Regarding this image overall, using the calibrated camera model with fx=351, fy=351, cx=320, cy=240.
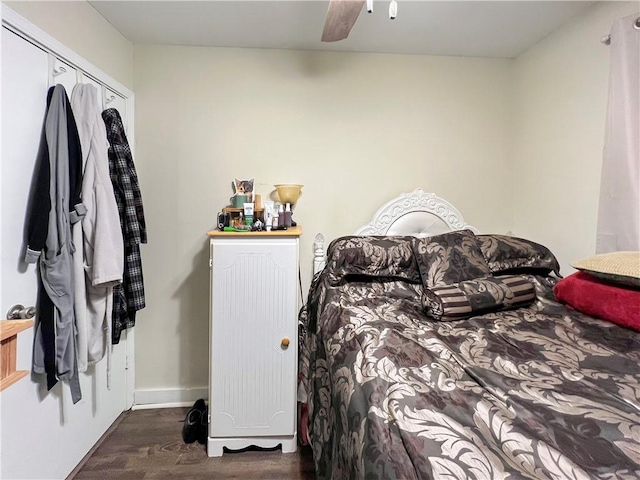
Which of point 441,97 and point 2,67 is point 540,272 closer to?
point 441,97

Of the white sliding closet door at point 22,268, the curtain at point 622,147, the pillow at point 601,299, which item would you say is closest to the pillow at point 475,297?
the pillow at point 601,299

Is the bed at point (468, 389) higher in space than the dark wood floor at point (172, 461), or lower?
higher

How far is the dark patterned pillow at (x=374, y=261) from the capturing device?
202 centimetres

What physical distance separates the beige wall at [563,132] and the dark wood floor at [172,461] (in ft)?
6.72

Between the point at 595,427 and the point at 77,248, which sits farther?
the point at 77,248

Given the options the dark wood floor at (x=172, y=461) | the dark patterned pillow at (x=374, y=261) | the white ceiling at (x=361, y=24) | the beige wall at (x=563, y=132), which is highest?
the white ceiling at (x=361, y=24)

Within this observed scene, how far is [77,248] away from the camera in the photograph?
162 centimetres

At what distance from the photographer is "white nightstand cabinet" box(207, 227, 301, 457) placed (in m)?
1.93

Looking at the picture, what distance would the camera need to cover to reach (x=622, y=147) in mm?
1721

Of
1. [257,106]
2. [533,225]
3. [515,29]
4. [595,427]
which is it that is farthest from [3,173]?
[533,225]

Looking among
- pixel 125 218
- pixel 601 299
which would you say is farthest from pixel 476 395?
pixel 125 218

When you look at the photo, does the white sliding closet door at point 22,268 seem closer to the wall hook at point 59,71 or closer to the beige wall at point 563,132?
the wall hook at point 59,71

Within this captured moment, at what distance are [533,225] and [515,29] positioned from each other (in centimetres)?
127

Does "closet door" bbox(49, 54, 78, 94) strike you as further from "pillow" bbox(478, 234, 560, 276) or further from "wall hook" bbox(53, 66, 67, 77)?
"pillow" bbox(478, 234, 560, 276)
